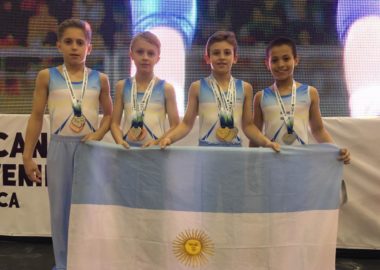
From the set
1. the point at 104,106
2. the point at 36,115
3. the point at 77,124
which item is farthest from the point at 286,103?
the point at 36,115

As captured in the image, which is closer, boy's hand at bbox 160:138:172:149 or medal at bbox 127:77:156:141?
boy's hand at bbox 160:138:172:149

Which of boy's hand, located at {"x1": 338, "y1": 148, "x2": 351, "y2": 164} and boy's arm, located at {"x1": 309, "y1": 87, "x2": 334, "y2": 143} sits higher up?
boy's arm, located at {"x1": 309, "y1": 87, "x2": 334, "y2": 143}

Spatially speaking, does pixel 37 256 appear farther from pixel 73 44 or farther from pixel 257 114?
pixel 257 114

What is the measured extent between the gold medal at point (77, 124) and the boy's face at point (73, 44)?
269mm

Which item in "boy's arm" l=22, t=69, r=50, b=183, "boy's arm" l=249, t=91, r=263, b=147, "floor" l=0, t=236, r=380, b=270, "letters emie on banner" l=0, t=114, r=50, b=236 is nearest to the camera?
"boy's arm" l=22, t=69, r=50, b=183

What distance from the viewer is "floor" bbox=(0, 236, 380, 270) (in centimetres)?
257

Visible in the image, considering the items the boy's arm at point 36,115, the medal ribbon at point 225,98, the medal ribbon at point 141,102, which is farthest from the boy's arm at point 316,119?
the boy's arm at point 36,115

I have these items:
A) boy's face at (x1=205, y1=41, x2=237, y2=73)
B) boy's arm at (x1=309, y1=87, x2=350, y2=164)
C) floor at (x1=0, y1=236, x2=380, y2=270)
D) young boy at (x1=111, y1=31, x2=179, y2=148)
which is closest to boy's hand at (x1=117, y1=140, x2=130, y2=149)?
young boy at (x1=111, y1=31, x2=179, y2=148)

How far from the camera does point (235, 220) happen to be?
1.85 metres

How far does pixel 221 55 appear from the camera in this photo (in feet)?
6.36

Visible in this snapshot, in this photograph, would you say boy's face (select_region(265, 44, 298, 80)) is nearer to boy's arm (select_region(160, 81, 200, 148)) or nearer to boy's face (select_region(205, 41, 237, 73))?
boy's face (select_region(205, 41, 237, 73))

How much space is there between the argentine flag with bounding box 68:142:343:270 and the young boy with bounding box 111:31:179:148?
0.12m

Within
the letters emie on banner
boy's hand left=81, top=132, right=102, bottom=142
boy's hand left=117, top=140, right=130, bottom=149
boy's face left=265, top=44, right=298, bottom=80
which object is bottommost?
the letters emie on banner

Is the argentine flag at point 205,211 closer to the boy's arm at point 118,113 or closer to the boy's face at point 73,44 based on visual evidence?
the boy's arm at point 118,113
